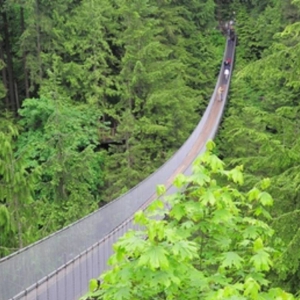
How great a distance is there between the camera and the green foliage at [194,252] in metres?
2.55

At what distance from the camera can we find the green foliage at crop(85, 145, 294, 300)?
255 centimetres

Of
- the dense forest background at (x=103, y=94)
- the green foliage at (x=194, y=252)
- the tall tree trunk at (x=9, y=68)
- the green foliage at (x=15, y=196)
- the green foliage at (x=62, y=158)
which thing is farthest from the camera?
the tall tree trunk at (x=9, y=68)

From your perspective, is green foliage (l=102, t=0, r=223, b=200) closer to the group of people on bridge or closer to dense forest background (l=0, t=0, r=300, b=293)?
dense forest background (l=0, t=0, r=300, b=293)

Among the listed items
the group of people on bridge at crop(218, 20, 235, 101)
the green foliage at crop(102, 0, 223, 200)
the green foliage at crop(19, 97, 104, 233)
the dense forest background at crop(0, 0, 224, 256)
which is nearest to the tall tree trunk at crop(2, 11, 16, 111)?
the dense forest background at crop(0, 0, 224, 256)

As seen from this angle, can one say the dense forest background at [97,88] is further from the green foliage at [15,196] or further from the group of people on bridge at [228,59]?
the green foliage at [15,196]

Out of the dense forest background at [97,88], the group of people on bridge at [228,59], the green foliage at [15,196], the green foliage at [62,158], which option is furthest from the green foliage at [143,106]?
the green foliage at [15,196]

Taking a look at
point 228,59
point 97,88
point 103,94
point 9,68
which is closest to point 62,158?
point 97,88

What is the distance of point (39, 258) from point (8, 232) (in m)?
2.86

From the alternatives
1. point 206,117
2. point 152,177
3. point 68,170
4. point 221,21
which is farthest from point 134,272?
point 221,21

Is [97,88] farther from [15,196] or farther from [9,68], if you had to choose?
[15,196]

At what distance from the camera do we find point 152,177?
11734 mm

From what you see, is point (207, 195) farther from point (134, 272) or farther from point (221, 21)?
point (221, 21)

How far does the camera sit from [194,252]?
263 centimetres

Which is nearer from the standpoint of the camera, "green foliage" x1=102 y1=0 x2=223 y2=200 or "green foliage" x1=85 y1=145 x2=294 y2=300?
"green foliage" x1=85 y1=145 x2=294 y2=300
